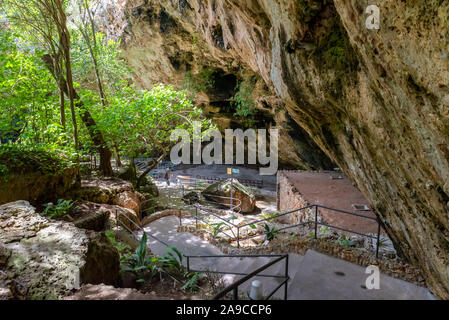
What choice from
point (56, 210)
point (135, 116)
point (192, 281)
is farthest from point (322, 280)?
point (135, 116)

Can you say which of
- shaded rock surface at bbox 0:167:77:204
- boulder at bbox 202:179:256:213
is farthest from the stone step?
boulder at bbox 202:179:256:213

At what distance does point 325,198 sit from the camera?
27.9 feet

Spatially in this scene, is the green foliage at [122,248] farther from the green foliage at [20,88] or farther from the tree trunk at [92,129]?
the tree trunk at [92,129]

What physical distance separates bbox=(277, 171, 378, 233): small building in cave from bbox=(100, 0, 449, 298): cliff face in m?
2.48

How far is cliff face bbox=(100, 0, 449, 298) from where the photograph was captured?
1942mm

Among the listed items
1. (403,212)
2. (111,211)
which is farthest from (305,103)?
(111,211)

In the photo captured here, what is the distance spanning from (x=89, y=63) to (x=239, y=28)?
9.47 m

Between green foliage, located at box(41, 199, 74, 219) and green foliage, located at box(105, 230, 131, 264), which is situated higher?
green foliage, located at box(41, 199, 74, 219)

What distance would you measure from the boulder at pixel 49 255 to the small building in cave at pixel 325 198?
570 cm

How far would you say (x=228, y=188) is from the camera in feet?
44.9

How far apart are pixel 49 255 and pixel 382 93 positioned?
450 cm

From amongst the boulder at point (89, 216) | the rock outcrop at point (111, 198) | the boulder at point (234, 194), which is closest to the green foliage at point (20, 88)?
the rock outcrop at point (111, 198)

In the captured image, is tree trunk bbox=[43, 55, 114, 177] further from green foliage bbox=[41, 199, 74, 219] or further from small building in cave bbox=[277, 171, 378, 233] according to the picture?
small building in cave bbox=[277, 171, 378, 233]

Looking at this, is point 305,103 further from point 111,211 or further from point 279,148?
point 279,148
